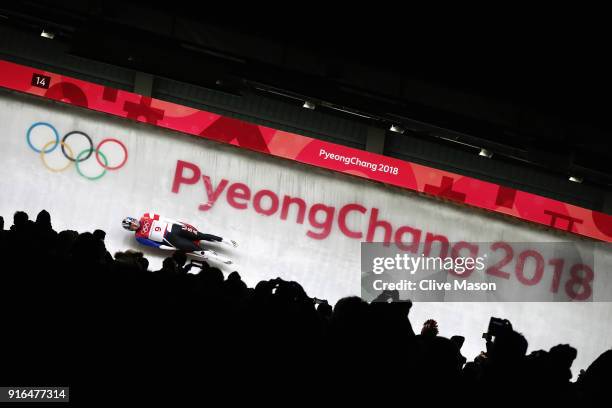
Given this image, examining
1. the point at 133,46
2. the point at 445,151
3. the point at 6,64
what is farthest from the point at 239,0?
the point at 445,151

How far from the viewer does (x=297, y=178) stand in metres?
10.7

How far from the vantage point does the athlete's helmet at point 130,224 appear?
32.8ft

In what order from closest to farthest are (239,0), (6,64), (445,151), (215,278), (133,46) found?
(215,278)
(239,0)
(133,46)
(6,64)
(445,151)

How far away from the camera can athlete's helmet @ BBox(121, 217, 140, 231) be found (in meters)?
9.98

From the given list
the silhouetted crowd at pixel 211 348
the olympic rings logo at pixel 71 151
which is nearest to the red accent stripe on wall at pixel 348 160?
the olympic rings logo at pixel 71 151

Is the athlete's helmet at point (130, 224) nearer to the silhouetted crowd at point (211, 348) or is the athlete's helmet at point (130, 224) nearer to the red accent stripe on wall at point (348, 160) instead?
the red accent stripe on wall at point (348, 160)

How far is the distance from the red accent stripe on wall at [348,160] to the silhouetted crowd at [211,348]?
305 inches

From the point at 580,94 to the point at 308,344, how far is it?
4761mm

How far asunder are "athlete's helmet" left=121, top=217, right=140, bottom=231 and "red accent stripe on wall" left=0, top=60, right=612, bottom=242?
1.47 m

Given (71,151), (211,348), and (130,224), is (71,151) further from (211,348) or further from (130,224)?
(211,348)

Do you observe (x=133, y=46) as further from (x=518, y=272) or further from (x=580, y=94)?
(x=518, y=272)

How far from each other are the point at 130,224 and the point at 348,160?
3.33 metres

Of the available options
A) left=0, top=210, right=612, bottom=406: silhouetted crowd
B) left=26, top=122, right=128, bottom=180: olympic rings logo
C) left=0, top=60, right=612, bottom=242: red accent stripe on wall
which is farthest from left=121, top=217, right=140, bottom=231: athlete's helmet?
left=0, top=210, right=612, bottom=406: silhouetted crowd

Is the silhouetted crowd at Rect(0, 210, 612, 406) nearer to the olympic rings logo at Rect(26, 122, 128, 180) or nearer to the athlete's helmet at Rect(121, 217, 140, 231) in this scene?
the athlete's helmet at Rect(121, 217, 140, 231)
